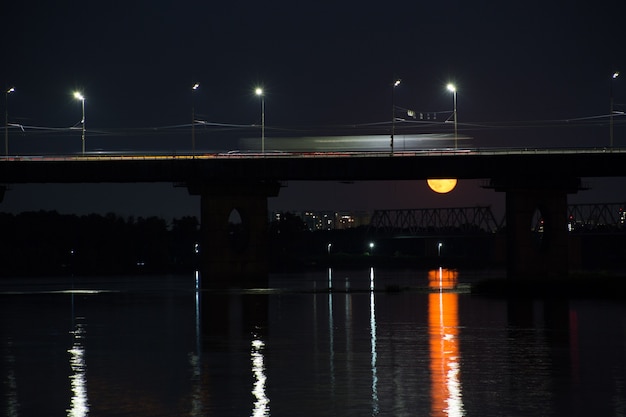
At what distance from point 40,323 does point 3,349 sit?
17.5 meters

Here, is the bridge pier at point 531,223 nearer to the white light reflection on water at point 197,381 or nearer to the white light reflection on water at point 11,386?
the white light reflection on water at point 197,381

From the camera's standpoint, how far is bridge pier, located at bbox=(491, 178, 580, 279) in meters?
129

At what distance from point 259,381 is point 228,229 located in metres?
96.0

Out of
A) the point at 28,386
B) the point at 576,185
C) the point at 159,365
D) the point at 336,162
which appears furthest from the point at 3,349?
the point at 576,185

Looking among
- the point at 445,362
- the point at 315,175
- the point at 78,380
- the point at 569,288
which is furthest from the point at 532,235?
the point at 78,380

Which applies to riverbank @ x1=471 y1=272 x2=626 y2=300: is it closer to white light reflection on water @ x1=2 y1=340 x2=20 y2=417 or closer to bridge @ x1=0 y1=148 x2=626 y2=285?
bridge @ x1=0 y1=148 x2=626 y2=285

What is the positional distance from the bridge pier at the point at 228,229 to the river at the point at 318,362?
54390mm

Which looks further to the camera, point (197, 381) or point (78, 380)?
point (78, 380)

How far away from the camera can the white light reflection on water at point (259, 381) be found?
30.2 metres

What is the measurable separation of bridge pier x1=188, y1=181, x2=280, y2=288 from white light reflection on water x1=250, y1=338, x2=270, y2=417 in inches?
3186

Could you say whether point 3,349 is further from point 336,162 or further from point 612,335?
point 336,162

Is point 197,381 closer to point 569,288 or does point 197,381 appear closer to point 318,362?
point 318,362

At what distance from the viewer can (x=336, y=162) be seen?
124 metres

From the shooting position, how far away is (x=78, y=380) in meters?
36.6
